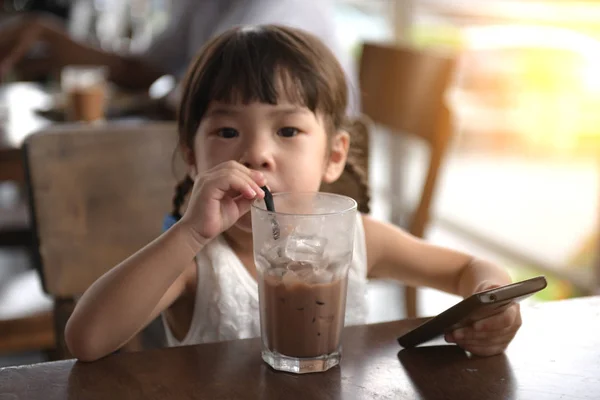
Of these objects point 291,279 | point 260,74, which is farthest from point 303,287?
point 260,74

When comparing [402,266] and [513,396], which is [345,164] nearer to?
[402,266]

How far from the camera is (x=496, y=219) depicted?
3670 millimetres

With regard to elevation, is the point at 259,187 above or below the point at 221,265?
above

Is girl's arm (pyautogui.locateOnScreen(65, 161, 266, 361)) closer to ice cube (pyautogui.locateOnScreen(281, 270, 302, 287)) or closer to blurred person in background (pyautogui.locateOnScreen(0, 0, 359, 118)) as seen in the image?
ice cube (pyautogui.locateOnScreen(281, 270, 302, 287))

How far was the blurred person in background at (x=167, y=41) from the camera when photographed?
2.54 m

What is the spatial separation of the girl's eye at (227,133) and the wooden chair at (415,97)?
933 millimetres

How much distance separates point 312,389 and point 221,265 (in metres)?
0.39

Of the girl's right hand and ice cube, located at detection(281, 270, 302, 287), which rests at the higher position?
the girl's right hand

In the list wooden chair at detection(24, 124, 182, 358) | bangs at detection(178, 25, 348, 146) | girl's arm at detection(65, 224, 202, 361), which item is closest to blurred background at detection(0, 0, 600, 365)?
wooden chair at detection(24, 124, 182, 358)

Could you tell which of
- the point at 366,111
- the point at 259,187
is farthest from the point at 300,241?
the point at 366,111

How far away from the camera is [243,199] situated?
0.91 metres

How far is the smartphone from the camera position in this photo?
0.75 meters

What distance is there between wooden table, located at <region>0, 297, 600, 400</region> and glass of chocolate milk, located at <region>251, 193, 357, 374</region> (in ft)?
0.07

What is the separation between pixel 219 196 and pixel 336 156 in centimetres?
39
